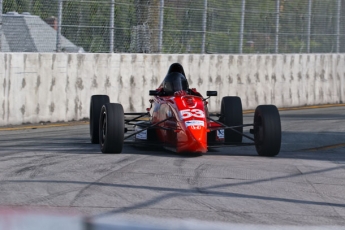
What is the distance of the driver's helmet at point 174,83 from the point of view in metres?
11.5

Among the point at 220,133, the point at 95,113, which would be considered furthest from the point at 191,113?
the point at 95,113

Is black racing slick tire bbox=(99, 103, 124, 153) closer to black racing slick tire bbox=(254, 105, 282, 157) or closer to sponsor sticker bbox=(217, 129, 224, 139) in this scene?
sponsor sticker bbox=(217, 129, 224, 139)

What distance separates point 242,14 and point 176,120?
11250mm

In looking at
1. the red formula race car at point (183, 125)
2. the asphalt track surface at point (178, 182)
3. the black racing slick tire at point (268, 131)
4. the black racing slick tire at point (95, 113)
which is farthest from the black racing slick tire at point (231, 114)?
Result: the black racing slick tire at point (95, 113)

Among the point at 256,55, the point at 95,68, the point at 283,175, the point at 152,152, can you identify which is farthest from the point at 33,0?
the point at 283,175

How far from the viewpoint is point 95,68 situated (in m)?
16.9

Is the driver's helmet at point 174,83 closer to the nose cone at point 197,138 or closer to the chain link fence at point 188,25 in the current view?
the nose cone at point 197,138

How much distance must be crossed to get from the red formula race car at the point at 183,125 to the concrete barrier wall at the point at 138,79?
3786mm

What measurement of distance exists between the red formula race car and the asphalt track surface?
0.20 metres

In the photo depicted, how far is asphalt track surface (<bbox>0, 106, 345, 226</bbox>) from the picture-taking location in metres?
6.67

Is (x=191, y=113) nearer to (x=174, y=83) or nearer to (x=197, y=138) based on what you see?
(x=197, y=138)

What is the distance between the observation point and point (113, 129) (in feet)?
33.2

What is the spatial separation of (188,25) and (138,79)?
269cm

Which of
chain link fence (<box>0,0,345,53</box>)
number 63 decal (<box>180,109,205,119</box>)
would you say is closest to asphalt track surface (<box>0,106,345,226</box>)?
number 63 decal (<box>180,109,205,119</box>)
